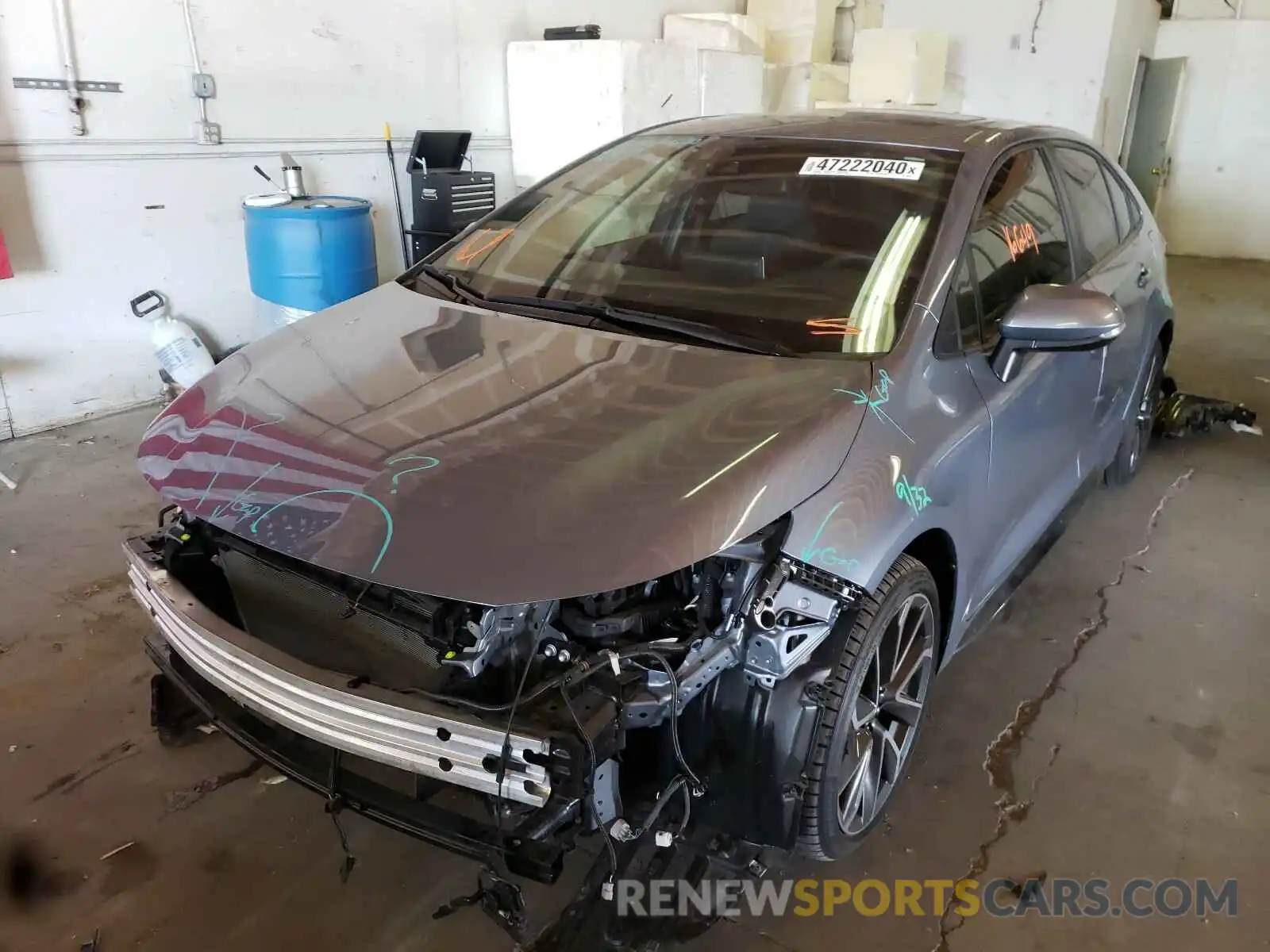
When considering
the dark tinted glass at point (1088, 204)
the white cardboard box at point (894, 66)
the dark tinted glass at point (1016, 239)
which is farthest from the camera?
the white cardboard box at point (894, 66)

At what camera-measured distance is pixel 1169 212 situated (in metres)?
10.5

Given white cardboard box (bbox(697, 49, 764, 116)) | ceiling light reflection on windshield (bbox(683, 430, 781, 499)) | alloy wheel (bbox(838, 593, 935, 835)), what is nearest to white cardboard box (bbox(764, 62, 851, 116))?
white cardboard box (bbox(697, 49, 764, 116))

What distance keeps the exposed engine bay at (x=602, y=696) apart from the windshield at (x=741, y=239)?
0.59m

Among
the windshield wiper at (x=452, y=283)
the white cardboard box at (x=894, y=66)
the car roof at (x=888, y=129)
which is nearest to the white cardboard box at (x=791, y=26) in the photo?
the white cardboard box at (x=894, y=66)

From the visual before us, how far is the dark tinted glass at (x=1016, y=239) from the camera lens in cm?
205

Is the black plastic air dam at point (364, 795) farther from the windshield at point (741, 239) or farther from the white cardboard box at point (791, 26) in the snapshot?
the white cardboard box at point (791, 26)

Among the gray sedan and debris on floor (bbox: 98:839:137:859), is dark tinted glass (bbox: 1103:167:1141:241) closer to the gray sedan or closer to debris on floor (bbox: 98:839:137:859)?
the gray sedan

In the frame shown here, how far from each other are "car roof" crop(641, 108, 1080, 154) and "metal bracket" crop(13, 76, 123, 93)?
2.91m

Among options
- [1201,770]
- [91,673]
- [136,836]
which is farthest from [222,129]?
[1201,770]

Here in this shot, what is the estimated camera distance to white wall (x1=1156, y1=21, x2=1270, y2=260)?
9.75 m

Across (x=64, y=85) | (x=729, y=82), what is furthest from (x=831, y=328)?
(x=729, y=82)

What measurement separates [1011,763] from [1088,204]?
165cm

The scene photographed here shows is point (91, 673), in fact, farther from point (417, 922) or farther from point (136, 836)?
point (417, 922)

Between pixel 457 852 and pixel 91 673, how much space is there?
1.54m
